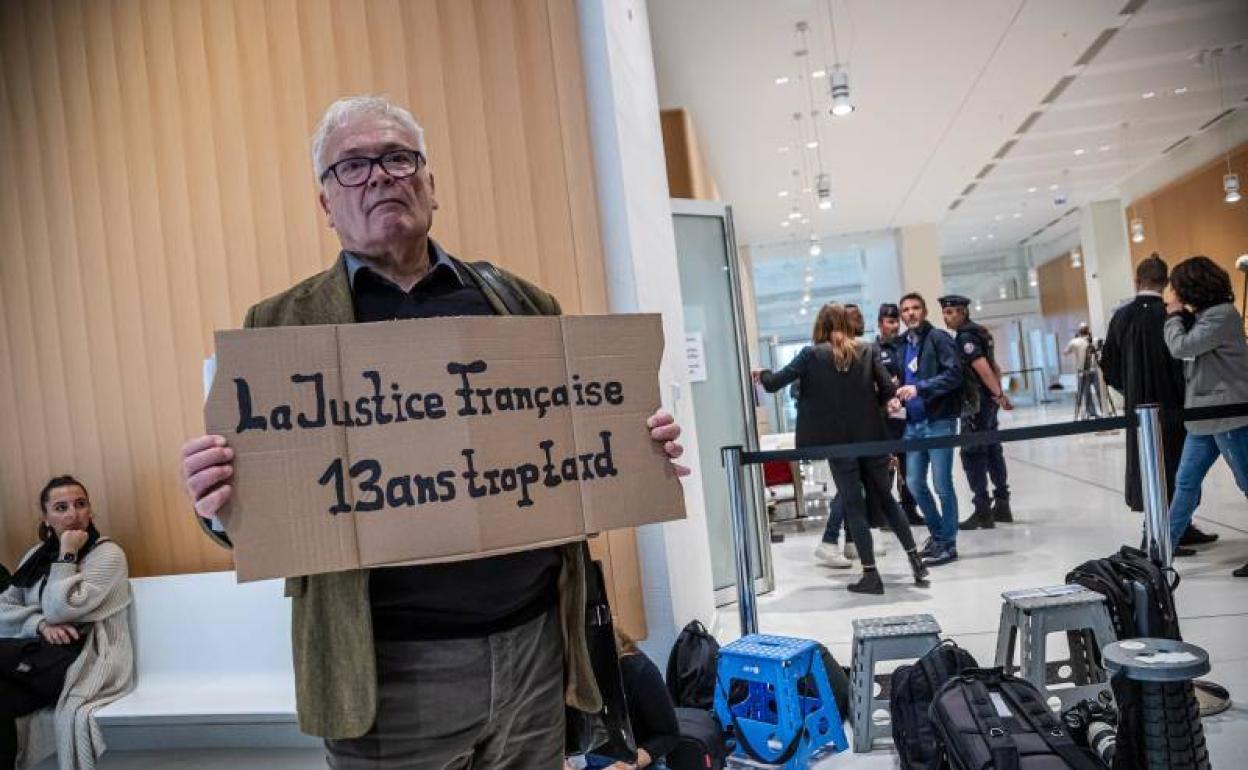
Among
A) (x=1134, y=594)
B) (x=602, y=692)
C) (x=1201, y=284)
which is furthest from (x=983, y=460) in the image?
(x=602, y=692)

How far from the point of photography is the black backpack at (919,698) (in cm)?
242

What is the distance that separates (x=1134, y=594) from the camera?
265 centimetres

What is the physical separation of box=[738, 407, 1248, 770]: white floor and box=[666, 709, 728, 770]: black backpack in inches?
14.1

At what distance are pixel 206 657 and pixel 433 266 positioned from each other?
2962mm

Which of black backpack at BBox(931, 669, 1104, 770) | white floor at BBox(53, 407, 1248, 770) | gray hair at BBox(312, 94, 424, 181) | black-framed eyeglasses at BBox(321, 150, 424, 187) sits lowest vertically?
white floor at BBox(53, 407, 1248, 770)

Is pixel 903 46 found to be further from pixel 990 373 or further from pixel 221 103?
pixel 221 103

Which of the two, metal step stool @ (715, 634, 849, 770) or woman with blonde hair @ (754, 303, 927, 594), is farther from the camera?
woman with blonde hair @ (754, 303, 927, 594)

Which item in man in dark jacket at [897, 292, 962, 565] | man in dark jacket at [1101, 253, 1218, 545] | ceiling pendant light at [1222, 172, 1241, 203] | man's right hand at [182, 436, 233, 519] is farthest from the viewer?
ceiling pendant light at [1222, 172, 1241, 203]

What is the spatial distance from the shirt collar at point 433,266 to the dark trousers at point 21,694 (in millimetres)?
2868

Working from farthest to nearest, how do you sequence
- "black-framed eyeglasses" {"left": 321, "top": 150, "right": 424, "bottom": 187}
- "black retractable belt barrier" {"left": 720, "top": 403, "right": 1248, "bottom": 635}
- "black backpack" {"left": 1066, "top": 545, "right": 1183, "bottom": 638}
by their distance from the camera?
1. "black retractable belt barrier" {"left": 720, "top": 403, "right": 1248, "bottom": 635}
2. "black backpack" {"left": 1066, "top": 545, "right": 1183, "bottom": 638}
3. "black-framed eyeglasses" {"left": 321, "top": 150, "right": 424, "bottom": 187}

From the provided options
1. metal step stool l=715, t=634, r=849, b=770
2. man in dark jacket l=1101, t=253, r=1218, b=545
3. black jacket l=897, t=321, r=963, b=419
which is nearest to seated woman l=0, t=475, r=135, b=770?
metal step stool l=715, t=634, r=849, b=770

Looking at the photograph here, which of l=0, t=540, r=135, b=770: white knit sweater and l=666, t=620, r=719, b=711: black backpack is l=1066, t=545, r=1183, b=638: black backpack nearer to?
l=666, t=620, r=719, b=711: black backpack

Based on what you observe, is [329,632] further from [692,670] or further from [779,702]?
[692,670]

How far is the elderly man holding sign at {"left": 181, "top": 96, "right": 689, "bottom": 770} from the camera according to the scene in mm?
1123
